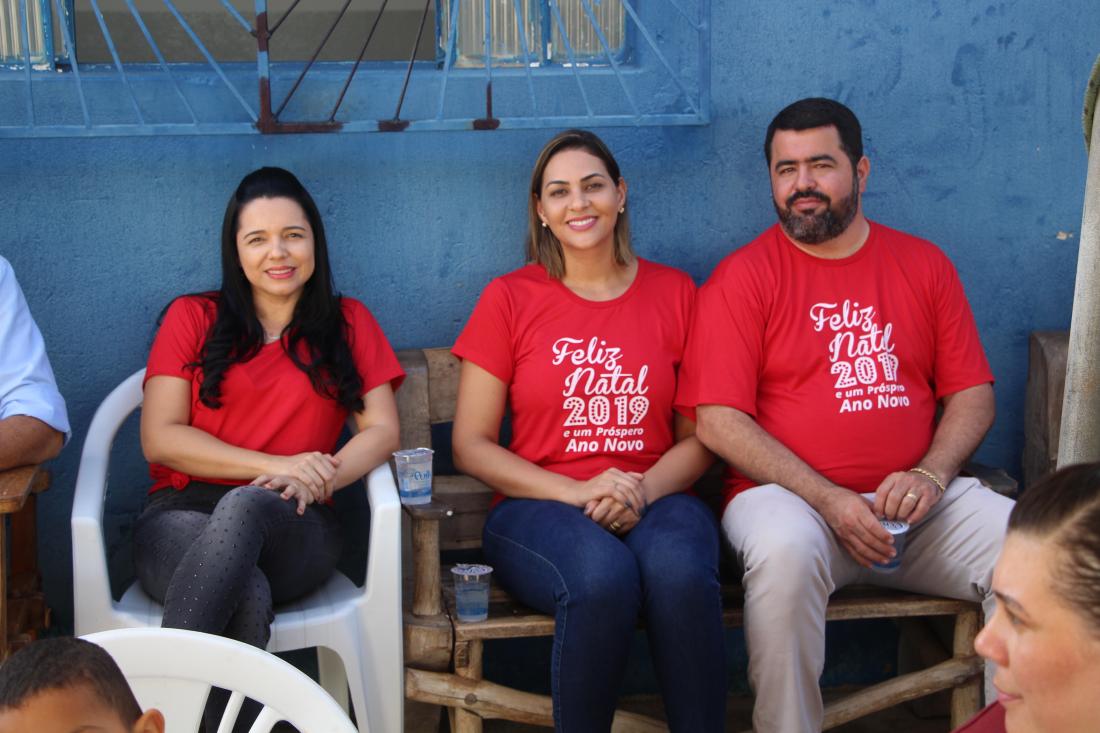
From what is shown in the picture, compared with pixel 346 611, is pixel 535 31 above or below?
above

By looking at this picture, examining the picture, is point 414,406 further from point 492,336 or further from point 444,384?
point 492,336

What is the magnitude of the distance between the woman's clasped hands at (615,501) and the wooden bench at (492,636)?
27 cm

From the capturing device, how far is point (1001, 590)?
1.40 m

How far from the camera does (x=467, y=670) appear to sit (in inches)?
117

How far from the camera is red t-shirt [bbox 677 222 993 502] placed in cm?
320

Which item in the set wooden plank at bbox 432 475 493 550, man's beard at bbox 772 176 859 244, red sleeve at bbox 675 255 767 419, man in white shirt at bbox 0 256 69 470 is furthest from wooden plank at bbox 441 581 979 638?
man in white shirt at bbox 0 256 69 470

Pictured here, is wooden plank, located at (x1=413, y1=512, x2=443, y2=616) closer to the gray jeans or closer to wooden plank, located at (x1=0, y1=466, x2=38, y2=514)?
the gray jeans

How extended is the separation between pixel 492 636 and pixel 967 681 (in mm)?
1119

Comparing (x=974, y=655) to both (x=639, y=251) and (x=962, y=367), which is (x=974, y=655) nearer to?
(x=962, y=367)

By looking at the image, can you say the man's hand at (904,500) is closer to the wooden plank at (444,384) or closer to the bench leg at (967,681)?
the bench leg at (967,681)

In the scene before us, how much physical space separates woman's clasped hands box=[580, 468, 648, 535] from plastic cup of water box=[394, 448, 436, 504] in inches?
14.1

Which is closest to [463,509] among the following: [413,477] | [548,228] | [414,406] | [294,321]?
[414,406]

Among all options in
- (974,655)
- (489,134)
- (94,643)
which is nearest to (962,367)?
(974,655)

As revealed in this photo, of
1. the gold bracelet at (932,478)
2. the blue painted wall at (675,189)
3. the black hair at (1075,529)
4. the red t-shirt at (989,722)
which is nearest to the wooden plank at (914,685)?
the gold bracelet at (932,478)
